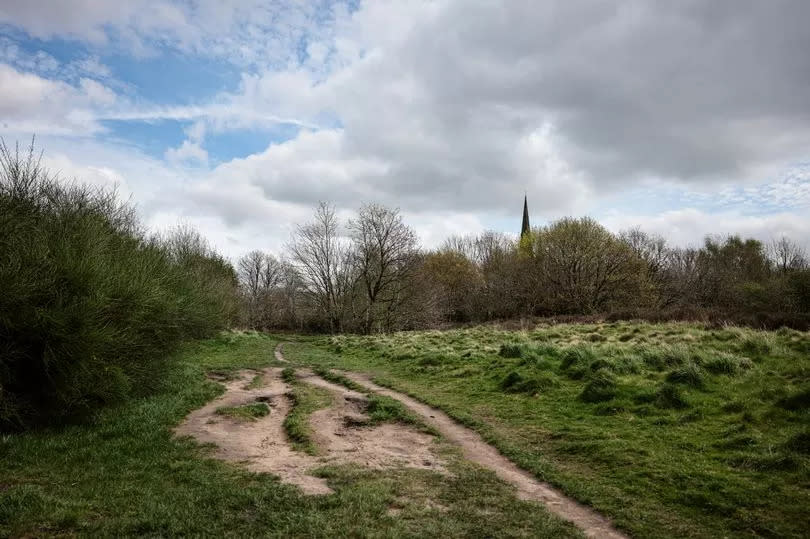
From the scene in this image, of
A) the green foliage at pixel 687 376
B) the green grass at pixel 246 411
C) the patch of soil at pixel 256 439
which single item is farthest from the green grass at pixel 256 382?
the green foliage at pixel 687 376

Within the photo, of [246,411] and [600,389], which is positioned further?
[246,411]

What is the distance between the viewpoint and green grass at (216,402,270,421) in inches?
444

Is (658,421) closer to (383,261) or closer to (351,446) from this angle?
(351,446)

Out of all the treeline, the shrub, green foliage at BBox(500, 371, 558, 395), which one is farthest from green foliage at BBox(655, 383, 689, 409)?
the treeline

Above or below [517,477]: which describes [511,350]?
above

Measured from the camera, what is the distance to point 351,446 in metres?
9.10

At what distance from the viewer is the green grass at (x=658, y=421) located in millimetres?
6055

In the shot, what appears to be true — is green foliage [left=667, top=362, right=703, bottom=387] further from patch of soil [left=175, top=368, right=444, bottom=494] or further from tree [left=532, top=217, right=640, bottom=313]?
tree [left=532, top=217, right=640, bottom=313]

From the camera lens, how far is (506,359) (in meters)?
16.4

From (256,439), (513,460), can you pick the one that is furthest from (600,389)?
(256,439)

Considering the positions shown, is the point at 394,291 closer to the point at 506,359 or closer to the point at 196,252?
the point at 196,252

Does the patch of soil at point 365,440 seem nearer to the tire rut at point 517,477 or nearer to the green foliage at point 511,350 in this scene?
the tire rut at point 517,477

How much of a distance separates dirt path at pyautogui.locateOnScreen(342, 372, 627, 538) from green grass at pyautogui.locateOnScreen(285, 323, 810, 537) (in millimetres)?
208

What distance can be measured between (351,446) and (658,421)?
6.03m
